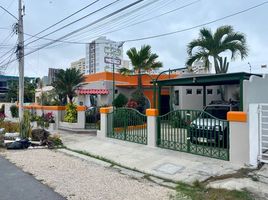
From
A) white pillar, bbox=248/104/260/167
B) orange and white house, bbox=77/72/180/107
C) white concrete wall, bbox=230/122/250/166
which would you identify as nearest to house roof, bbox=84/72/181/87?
orange and white house, bbox=77/72/180/107

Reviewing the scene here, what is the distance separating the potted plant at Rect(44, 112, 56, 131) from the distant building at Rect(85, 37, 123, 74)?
599cm

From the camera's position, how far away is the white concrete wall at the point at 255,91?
28.8 feet

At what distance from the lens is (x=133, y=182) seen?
733 centimetres

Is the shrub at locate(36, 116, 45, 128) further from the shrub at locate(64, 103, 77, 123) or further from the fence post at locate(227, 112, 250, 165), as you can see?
the fence post at locate(227, 112, 250, 165)

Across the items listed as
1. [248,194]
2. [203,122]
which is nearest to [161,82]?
[203,122]

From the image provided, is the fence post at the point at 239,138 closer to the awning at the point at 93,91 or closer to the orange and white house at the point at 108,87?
the orange and white house at the point at 108,87

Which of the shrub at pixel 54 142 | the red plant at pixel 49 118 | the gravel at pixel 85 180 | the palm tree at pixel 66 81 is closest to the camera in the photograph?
the gravel at pixel 85 180

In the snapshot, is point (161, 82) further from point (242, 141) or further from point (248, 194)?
point (248, 194)

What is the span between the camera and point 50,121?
61.9ft

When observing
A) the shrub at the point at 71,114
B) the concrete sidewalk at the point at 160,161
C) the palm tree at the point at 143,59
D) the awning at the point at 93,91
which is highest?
the palm tree at the point at 143,59

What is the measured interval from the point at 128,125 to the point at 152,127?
171 cm

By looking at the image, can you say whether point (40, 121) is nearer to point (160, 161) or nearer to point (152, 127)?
point (152, 127)

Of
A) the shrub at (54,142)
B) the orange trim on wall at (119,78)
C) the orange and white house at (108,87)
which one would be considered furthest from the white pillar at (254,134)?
the orange trim on wall at (119,78)

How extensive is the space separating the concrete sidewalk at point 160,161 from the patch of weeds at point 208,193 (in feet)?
1.74
